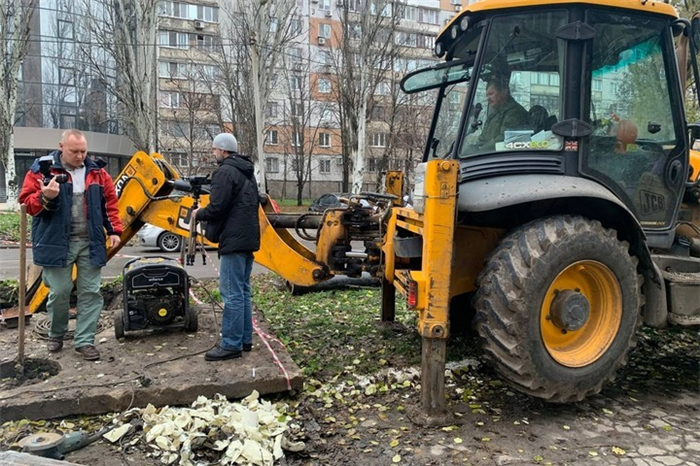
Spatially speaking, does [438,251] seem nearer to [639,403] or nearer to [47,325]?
[639,403]

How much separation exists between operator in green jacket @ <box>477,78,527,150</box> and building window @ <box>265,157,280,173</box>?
35529 mm

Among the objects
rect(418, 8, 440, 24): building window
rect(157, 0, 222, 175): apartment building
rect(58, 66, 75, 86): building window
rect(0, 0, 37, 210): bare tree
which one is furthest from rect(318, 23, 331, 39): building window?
rect(0, 0, 37, 210): bare tree

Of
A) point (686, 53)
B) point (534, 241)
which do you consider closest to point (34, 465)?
point (534, 241)

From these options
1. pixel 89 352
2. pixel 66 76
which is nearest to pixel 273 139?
pixel 66 76

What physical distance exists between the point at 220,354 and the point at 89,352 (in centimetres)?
108

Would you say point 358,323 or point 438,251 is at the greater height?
point 438,251

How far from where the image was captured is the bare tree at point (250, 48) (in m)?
21.6

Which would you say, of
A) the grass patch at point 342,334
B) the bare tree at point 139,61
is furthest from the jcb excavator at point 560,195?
the bare tree at point 139,61

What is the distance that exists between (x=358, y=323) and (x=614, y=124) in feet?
11.0

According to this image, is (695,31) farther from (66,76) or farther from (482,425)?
(66,76)

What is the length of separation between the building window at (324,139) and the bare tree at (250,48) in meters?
10.1

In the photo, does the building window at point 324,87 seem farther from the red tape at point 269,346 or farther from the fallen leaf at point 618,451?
the fallen leaf at point 618,451

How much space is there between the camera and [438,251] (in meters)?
3.43

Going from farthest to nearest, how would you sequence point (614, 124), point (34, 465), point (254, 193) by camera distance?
point (254, 193) → point (614, 124) → point (34, 465)
